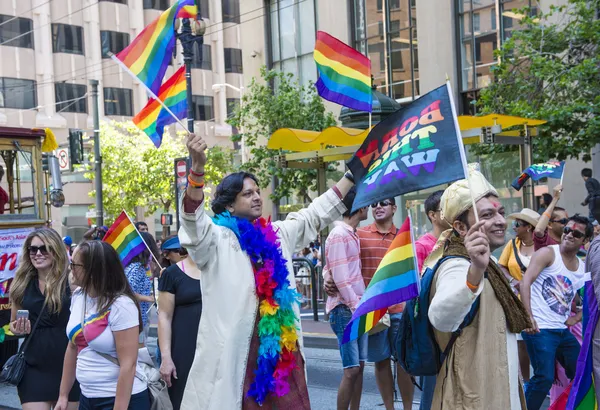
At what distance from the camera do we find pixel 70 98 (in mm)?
45438

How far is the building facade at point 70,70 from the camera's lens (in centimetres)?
4325

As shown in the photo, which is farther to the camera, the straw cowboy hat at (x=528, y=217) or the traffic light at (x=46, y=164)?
the traffic light at (x=46, y=164)

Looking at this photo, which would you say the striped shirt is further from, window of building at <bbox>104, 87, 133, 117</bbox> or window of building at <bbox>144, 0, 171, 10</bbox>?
window of building at <bbox>144, 0, 171, 10</bbox>

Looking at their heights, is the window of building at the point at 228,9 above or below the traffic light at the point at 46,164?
above

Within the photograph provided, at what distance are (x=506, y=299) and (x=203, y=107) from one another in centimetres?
4885

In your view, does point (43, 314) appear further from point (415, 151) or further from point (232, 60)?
point (232, 60)

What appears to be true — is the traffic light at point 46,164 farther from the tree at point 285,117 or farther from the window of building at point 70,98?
the window of building at point 70,98

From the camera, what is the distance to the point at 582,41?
580 inches

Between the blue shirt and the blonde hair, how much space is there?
2419 millimetres

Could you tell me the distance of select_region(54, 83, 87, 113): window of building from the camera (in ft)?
148

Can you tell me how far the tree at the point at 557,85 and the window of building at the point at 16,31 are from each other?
3369cm

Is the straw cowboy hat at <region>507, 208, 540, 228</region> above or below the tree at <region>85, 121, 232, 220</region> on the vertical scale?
below

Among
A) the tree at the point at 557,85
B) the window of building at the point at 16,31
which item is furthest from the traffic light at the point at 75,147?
the window of building at the point at 16,31

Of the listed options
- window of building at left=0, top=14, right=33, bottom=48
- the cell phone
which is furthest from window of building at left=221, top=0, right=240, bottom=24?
the cell phone
